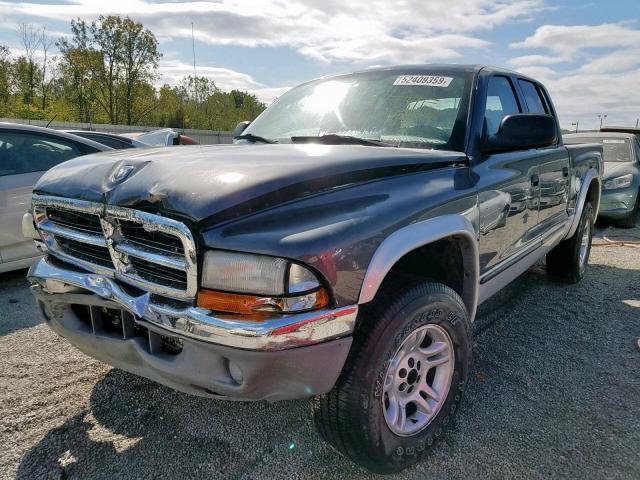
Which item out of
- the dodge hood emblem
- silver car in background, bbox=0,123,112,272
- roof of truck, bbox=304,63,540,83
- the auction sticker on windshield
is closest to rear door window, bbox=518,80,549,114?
roof of truck, bbox=304,63,540,83

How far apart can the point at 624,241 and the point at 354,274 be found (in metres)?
7.08

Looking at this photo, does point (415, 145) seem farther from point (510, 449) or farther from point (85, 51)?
point (85, 51)

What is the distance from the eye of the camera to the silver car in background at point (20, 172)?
4.34 metres

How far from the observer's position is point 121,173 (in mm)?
1888

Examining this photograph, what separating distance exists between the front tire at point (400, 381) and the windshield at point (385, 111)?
3.15 feet

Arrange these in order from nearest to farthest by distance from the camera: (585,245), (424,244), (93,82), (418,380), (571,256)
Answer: (424,244)
(418,380)
(571,256)
(585,245)
(93,82)

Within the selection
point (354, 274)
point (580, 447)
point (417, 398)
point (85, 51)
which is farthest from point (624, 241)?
point (85, 51)

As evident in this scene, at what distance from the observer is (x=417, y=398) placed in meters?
2.11

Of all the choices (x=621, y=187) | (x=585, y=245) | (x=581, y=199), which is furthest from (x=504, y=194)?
(x=621, y=187)

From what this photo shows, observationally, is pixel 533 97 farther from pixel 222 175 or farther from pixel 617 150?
pixel 617 150

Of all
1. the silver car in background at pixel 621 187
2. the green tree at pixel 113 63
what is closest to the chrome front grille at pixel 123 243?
the silver car in background at pixel 621 187

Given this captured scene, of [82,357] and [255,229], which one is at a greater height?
[255,229]

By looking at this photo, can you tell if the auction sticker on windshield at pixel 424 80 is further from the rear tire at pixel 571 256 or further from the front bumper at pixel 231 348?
the rear tire at pixel 571 256

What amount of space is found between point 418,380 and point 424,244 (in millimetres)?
624
